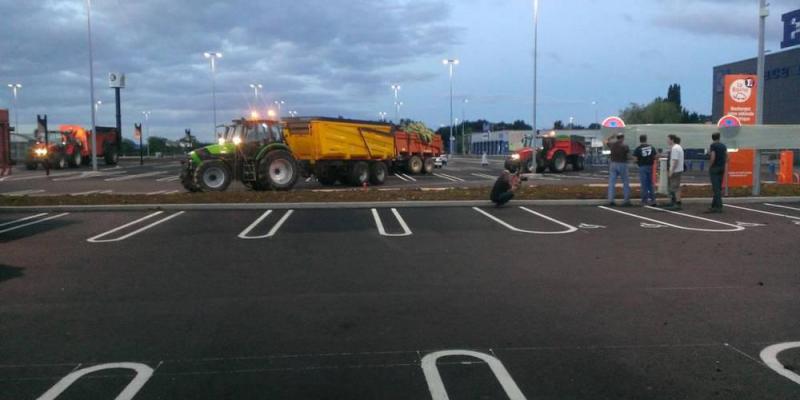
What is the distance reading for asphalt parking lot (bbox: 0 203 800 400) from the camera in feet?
14.5

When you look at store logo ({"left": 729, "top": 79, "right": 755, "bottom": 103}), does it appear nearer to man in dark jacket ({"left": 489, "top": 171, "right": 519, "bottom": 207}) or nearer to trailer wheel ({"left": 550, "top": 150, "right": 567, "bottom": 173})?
man in dark jacket ({"left": 489, "top": 171, "right": 519, "bottom": 207})

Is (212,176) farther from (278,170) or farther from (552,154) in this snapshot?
(552,154)

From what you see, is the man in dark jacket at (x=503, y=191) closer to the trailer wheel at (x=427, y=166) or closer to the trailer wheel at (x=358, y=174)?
the trailer wheel at (x=358, y=174)

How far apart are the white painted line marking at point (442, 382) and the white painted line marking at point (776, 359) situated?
1864mm

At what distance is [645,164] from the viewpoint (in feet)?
48.6

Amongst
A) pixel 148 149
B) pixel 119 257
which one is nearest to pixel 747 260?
pixel 119 257

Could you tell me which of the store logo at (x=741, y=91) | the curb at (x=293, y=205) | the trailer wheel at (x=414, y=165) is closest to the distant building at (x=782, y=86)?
the trailer wheel at (x=414, y=165)

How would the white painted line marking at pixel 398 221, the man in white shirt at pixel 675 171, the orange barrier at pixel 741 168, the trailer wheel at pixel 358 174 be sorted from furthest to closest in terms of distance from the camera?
1. the trailer wheel at pixel 358 174
2. the orange barrier at pixel 741 168
3. the man in white shirt at pixel 675 171
4. the white painted line marking at pixel 398 221

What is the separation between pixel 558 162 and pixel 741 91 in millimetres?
15934

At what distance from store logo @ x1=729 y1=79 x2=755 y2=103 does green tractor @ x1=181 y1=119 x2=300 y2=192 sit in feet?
46.2

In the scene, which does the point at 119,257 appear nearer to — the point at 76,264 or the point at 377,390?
the point at 76,264

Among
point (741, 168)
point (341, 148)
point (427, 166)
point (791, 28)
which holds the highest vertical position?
point (791, 28)

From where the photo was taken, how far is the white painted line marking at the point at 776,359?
4449 millimetres

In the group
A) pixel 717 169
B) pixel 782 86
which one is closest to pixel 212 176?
pixel 717 169
